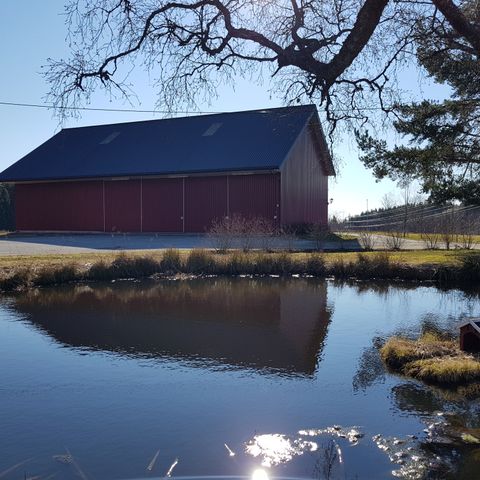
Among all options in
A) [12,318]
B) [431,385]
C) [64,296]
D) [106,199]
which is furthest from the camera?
[106,199]

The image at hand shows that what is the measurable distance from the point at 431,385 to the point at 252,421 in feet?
8.24

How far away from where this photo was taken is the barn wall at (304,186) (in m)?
30.2

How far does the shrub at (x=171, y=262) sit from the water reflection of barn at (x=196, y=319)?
1.61 metres

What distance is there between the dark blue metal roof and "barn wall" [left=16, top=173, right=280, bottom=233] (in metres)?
0.67

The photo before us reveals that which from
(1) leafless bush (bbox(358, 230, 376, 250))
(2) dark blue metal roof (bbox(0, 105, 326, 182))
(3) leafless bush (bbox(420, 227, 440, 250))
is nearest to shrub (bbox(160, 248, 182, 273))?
(1) leafless bush (bbox(358, 230, 376, 250))

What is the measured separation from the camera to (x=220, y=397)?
6840 mm

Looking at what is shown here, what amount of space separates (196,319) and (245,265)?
7109 mm

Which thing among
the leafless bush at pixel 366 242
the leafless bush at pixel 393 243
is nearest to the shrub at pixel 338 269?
the leafless bush at pixel 366 242

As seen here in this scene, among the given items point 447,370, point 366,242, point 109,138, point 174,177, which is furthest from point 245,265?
point 109,138

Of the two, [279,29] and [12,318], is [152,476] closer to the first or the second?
[279,29]

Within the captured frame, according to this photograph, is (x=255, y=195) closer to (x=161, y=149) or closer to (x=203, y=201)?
(x=203, y=201)

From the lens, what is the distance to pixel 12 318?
37.7 ft

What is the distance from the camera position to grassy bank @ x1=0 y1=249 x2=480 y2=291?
1652 cm

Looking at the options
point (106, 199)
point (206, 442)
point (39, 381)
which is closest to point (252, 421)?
point (206, 442)
